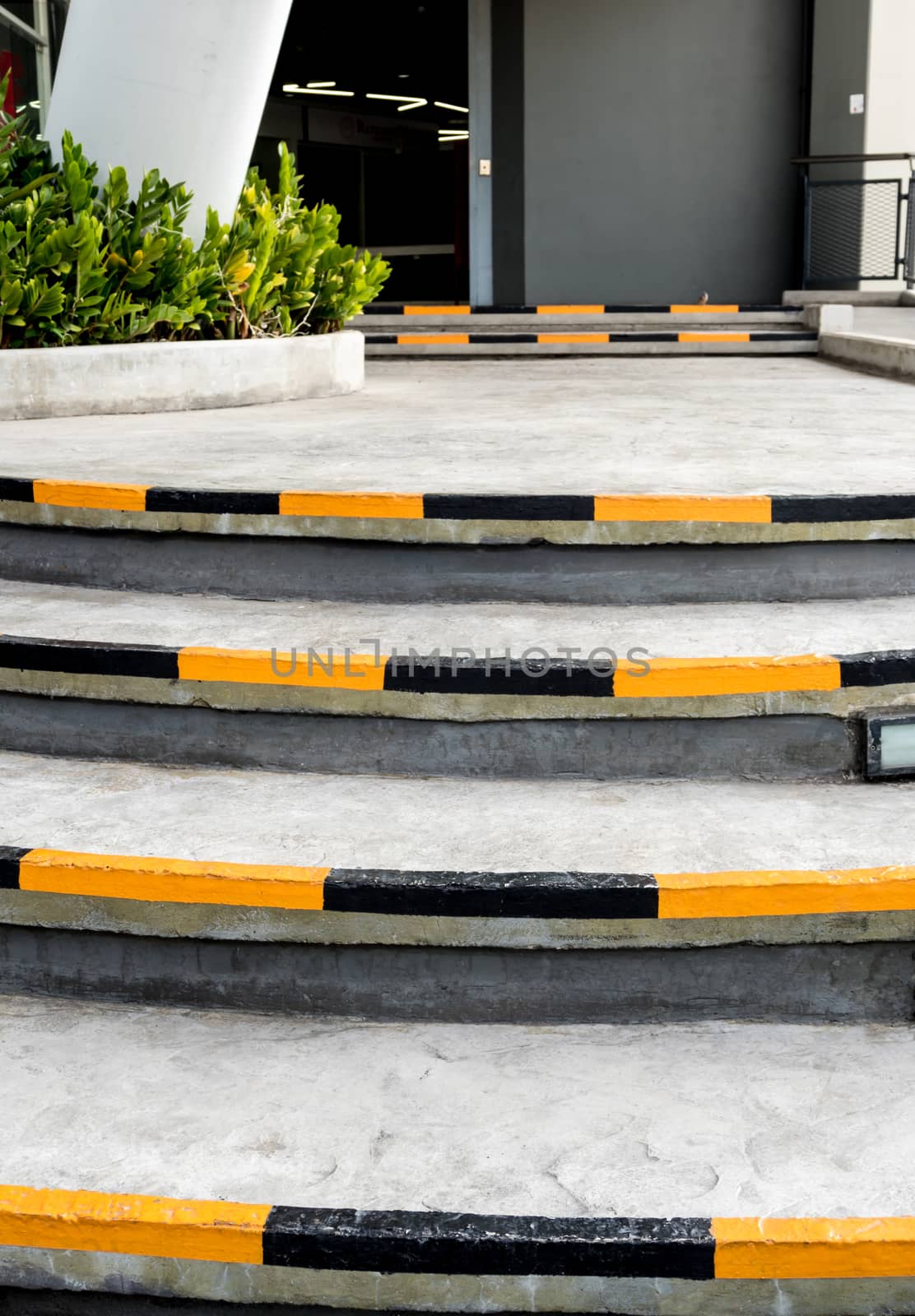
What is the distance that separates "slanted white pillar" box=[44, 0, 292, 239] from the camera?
5582 mm

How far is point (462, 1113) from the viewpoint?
1968 millimetres

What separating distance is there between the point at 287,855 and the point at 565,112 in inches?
478

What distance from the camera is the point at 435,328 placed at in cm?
1103

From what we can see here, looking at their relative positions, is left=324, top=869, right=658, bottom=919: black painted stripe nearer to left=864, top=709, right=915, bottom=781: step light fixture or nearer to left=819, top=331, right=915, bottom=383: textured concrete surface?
left=864, top=709, right=915, bottom=781: step light fixture

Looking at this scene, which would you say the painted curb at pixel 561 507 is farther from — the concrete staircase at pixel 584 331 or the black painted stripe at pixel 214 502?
the concrete staircase at pixel 584 331

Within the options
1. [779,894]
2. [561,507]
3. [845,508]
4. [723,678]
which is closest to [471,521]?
[561,507]

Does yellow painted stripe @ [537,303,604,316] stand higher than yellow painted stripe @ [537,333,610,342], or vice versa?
yellow painted stripe @ [537,303,604,316]

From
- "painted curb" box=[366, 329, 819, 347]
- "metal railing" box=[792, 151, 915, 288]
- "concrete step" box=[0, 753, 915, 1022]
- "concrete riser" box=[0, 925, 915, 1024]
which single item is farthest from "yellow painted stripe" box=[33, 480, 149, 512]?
"metal railing" box=[792, 151, 915, 288]

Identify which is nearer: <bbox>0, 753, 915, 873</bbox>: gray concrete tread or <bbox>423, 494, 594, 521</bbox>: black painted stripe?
<bbox>0, 753, 915, 873</bbox>: gray concrete tread

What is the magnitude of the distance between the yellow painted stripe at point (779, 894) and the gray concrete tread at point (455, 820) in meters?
0.04

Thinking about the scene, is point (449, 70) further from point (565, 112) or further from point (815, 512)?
point (815, 512)

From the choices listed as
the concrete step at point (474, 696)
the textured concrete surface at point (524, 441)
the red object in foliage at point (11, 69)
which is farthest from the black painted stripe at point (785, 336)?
the concrete step at point (474, 696)

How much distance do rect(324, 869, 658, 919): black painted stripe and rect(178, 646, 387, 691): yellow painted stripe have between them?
0.57 meters

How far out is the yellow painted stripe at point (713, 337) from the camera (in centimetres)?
981
